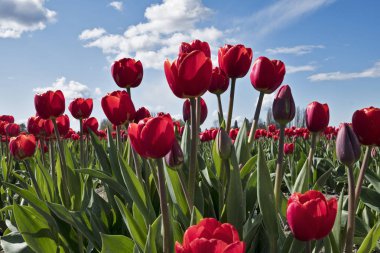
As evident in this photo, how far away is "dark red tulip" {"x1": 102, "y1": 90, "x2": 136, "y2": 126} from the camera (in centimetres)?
217

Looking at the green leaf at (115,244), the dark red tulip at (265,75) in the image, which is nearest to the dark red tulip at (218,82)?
the dark red tulip at (265,75)

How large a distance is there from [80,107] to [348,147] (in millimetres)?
2027

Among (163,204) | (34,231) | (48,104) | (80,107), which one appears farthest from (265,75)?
(34,231)

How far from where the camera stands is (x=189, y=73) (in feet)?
5.33

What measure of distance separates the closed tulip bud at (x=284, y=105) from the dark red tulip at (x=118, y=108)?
745 mm

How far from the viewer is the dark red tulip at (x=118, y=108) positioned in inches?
85.6

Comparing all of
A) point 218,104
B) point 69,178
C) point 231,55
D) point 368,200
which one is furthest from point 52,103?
point 368,200

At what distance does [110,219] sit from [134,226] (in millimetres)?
940

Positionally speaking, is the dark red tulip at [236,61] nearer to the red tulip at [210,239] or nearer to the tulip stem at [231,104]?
the tulip stem at [231,104]

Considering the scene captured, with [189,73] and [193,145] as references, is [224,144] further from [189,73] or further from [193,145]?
[189,73]

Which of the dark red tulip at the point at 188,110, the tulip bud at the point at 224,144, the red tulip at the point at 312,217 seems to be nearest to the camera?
the red tulip at the point at 312,217

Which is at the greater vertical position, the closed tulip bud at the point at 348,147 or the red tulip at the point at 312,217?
the closed tulip bud at the point at 348,147

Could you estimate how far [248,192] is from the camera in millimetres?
2273

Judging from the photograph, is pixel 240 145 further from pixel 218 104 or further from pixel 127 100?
pixel 127 100
